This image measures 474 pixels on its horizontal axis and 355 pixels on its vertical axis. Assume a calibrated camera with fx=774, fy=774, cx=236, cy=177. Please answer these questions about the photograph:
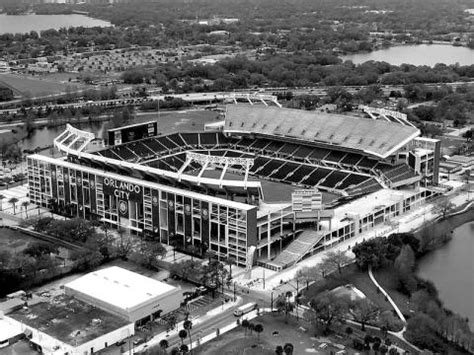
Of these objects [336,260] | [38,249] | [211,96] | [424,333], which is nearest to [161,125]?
[211,96]

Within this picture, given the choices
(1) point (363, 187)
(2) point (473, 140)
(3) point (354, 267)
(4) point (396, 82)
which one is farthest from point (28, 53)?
(3) point (354, 267)

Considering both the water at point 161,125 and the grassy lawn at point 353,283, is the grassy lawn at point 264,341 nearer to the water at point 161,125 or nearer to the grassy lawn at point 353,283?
the grassy lawn at point 353,283

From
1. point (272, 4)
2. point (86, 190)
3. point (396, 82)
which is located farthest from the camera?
point (272, 4)

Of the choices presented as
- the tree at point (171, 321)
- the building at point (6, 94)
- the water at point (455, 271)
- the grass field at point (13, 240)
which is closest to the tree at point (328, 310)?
the tree at point (171, 321)

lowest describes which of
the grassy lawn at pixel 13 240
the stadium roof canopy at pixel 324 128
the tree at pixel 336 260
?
the grassy lawn at pixel 13 240

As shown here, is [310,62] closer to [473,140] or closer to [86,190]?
[473,140]

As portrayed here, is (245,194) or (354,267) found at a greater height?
(245,194)

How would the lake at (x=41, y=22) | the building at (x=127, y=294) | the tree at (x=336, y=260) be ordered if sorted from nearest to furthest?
the building at (x=127, y=294) < the tree at (x=336, y=260) < the lake at (x=41, y=22)

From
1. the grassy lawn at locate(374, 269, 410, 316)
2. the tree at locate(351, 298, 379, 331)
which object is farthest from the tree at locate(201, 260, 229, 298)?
the grassy lawn at locate(374, 269, 410, 316)
